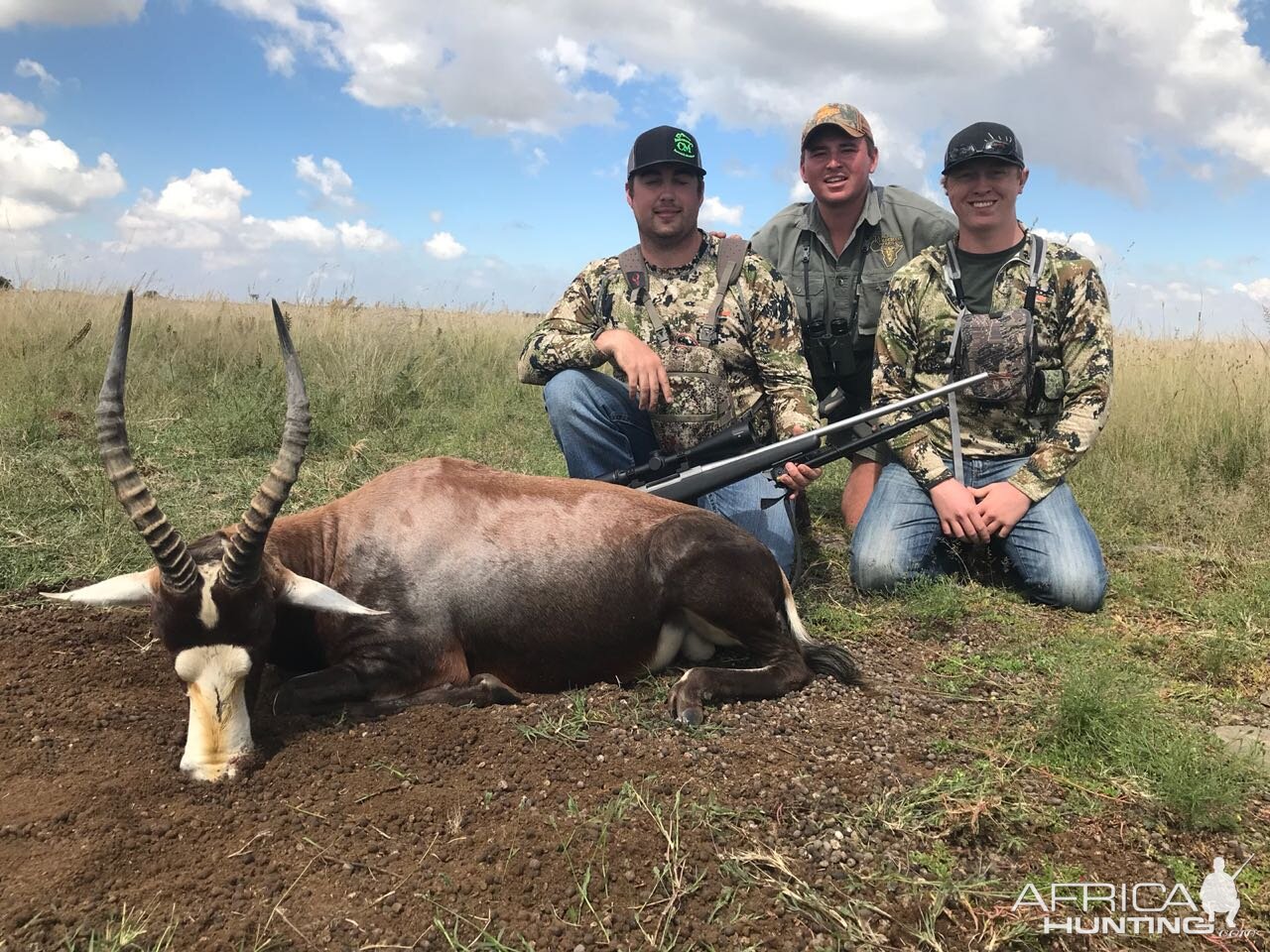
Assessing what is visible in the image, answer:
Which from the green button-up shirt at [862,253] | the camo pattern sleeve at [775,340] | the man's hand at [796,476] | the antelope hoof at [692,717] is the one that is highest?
the green button-up shirt at [862,253]

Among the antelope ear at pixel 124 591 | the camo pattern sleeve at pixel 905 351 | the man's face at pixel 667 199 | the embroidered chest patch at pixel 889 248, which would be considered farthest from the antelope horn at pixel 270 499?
the embroidered chest patch at pixel 889 248

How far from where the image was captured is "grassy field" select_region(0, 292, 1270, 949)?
3.14 metres

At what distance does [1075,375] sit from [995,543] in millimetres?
1132

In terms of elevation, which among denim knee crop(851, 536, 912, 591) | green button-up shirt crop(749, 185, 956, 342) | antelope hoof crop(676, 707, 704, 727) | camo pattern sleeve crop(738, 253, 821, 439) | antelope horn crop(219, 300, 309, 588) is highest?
green button-up shirt crop(749, 185, 956, 342)

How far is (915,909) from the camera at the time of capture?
239 cm

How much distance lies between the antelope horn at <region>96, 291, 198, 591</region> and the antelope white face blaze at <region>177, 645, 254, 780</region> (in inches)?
9.9

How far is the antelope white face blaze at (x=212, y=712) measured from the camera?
9.68 feet

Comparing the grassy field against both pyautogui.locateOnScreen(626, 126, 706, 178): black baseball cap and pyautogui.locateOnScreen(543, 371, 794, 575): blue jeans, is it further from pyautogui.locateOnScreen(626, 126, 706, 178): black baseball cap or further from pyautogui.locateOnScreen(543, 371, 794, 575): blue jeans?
pyautogui.locateOnScreen(626, 126, 706, 178): black baseball cap

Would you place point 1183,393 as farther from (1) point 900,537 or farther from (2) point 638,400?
(2) point 638,400

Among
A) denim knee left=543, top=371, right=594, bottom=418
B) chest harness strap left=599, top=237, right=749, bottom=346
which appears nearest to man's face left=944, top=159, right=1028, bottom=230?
chest harness strap left=599, top=237, right=749, bottom=346

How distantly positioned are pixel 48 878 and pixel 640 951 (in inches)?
62.5

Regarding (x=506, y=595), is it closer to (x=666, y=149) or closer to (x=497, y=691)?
(x=497, y=691)

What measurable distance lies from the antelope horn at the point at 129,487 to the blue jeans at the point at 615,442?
290 centimetres

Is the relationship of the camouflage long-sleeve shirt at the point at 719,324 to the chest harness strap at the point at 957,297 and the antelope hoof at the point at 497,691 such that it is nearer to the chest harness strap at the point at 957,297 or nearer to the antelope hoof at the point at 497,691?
the chest harness strap at the point at 957,297
